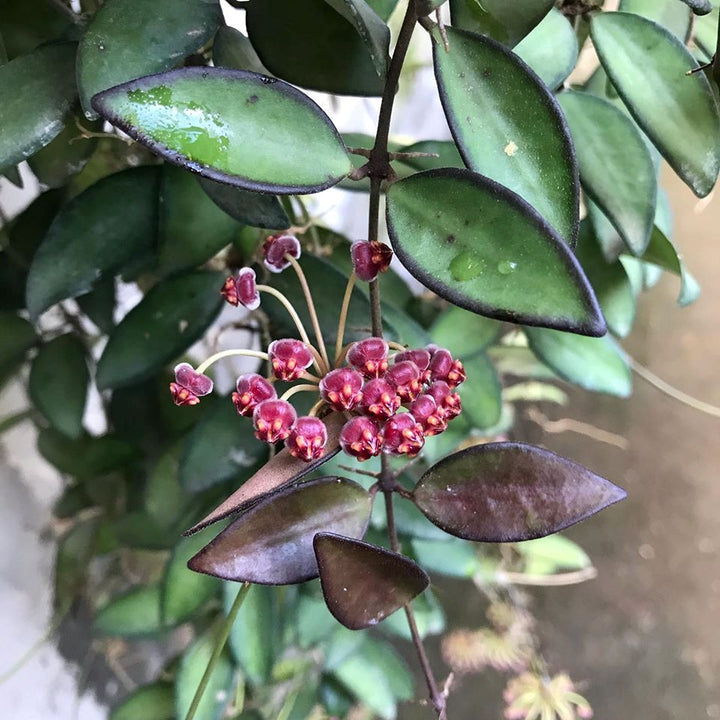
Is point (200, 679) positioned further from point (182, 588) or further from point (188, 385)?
point (188, 385)

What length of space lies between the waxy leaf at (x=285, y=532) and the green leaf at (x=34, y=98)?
187 millimetres

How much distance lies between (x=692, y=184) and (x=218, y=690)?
1.65ft

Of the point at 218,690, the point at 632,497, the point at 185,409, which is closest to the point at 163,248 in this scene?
the point at 185,409

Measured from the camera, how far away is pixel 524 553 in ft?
3.30

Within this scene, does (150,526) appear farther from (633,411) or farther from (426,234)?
(633,411)

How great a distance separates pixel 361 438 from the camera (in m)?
0.26

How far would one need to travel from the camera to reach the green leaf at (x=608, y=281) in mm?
454

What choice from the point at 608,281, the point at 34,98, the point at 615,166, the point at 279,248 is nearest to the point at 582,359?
the point at 608,281

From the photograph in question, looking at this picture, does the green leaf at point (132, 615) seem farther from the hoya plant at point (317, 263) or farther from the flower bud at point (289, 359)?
the flower bud at point (289, 359)

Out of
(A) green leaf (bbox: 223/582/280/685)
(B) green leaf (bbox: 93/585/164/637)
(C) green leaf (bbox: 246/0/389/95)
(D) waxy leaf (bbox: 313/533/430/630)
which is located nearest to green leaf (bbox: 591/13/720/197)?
(C) green leaf (bbox: 246/0/389/95)

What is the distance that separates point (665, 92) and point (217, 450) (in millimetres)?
339

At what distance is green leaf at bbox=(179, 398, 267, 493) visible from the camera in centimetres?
46

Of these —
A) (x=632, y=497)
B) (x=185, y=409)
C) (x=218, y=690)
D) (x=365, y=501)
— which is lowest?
(x=632, y=497)

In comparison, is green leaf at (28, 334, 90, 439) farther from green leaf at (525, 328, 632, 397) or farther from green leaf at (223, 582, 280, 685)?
green leaf at (525, 328, 632, 397)
